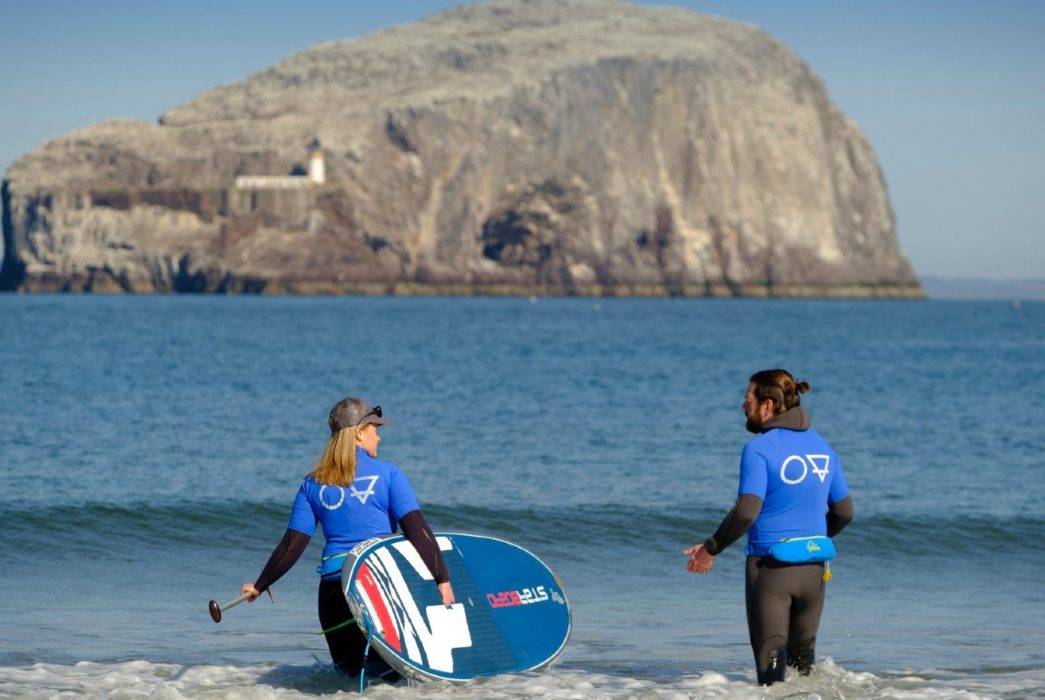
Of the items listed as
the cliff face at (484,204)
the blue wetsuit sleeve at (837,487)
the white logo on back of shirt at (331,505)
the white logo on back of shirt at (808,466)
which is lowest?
the white logo on back of shirt at (331,505)

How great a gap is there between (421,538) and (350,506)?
448mm

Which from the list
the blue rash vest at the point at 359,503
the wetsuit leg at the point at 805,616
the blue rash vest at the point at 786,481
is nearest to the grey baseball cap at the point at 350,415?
the blue rash vest at the point at 359,503

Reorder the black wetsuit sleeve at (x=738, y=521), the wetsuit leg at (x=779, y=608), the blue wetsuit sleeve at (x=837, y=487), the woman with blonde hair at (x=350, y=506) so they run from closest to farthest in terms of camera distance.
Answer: the black wetsuit sleeve at (x=738, y=521) < the wetsuit leg at (x=779, y=608) < the blue wetsuit sleeve at (x=837, y=487) < the woman with blonde hair at (x=350, y=506)

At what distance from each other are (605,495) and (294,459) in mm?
6829

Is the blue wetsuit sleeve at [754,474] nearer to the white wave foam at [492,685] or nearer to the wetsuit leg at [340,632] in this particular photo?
the white wave foam at [492,685]

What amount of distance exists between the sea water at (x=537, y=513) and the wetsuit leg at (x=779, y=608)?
1.16ft

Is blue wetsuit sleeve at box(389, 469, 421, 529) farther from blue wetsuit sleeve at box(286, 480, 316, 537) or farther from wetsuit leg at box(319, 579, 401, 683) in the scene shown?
wetsuit leg at box(319, 579, 401, 683)

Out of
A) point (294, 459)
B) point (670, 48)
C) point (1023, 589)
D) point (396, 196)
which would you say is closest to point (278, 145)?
point (396, 196)

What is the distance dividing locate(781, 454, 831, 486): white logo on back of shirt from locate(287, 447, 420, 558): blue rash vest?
205 centimetres

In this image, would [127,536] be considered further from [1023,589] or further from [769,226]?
[769,226]

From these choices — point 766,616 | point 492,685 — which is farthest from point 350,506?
point 766,616

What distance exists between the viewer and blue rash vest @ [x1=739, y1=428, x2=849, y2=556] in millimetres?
7883

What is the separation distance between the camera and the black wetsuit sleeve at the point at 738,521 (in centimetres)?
777

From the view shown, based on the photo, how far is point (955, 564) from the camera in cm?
1645
